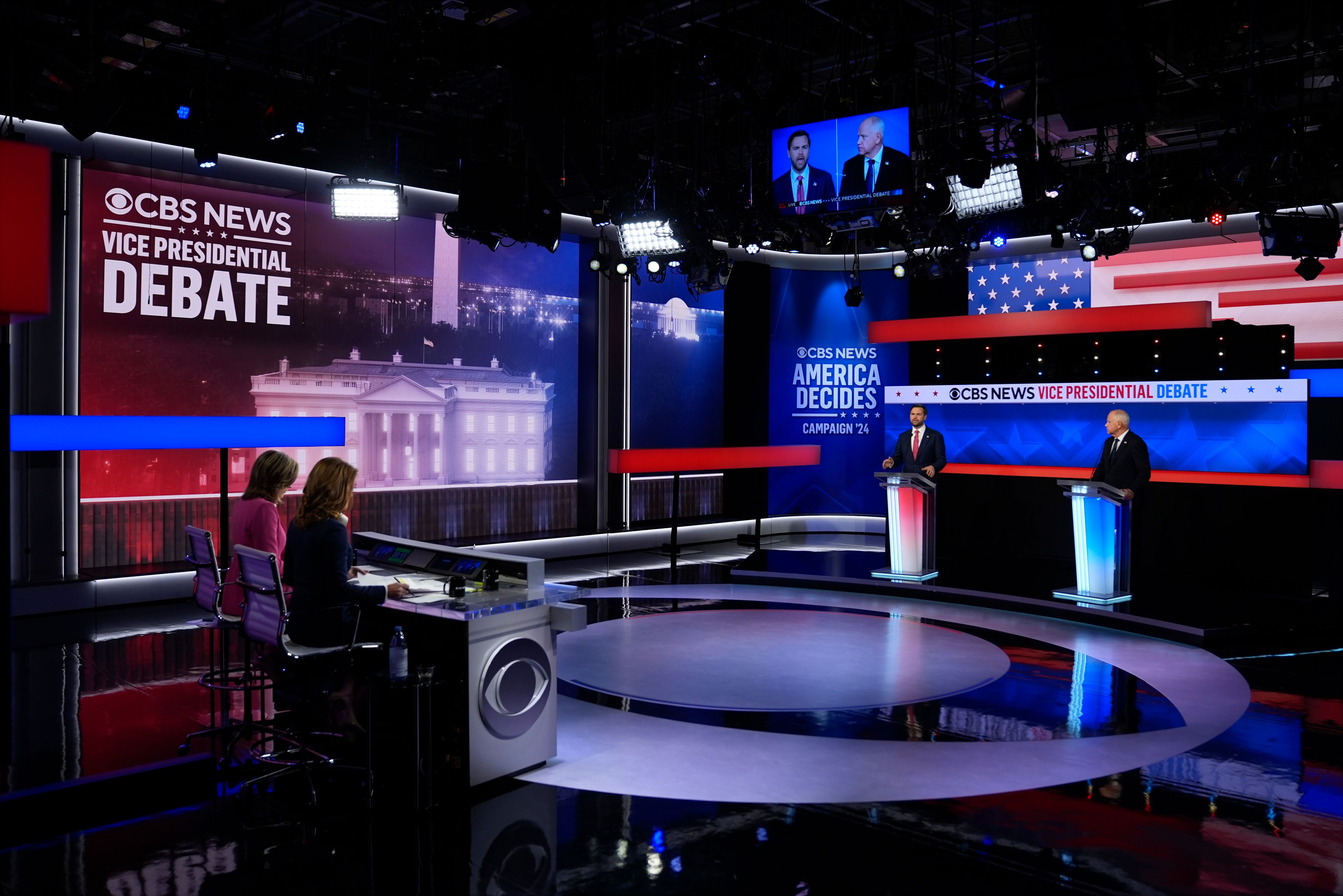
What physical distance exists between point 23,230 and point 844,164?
517cm

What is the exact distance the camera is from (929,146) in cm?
810

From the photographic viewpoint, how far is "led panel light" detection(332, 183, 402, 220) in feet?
25.2

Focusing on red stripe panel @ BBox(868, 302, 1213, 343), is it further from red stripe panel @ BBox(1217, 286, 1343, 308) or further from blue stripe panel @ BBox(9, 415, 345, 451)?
blue stripe panel @ BBox(9, 415, 345, 451)

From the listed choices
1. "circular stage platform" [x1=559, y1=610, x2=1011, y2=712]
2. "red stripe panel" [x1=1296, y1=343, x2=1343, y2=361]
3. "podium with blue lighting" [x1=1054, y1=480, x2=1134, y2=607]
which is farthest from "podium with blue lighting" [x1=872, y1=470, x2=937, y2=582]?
"red stripe panel" [x1=1296, y1=343, x2=1343, y2=361]

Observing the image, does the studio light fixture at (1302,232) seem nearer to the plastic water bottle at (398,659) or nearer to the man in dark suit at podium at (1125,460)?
the man in dark suit at podium at (1125,460)

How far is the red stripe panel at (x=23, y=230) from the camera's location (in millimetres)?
2412

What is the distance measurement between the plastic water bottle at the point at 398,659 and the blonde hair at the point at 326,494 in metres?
0.55

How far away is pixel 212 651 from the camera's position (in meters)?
4.53

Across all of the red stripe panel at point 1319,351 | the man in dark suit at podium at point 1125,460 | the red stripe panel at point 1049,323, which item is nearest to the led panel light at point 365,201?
the man in dark suit at podium at point 1125,460

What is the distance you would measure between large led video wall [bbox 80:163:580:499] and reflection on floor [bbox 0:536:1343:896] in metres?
4.10

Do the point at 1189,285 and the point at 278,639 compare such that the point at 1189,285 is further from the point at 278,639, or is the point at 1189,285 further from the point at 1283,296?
the point at 278,639

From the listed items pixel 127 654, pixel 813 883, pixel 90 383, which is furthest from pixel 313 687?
pixel 90 383

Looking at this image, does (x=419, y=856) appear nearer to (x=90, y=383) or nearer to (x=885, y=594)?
(x=885, y=594)

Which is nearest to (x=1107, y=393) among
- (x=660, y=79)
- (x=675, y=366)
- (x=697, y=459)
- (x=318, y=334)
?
(x=697, y=459)
